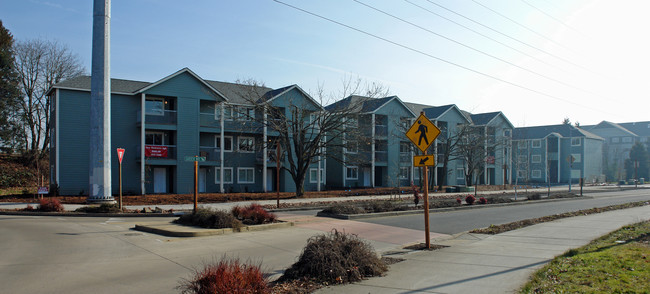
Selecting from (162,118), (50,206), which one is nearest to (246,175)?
(162,118)

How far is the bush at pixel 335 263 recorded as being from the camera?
7.41m

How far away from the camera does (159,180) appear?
36719mm

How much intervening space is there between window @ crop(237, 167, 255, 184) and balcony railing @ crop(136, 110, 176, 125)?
7218mm

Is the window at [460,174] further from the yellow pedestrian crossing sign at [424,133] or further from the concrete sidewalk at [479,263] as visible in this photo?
the yellow pedestrian crossing sign at [424,133]

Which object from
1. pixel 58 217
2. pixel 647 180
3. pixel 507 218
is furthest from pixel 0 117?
pixel 647 180

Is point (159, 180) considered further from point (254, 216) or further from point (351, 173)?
point (254, 216)

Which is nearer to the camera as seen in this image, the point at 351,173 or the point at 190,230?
the point at 190,230

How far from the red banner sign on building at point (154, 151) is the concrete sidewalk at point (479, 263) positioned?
88.4ft

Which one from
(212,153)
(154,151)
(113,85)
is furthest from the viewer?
(212,153)

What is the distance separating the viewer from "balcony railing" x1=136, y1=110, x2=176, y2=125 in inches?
1383

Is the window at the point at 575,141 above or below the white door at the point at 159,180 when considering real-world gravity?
above

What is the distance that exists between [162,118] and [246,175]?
882 centimetres

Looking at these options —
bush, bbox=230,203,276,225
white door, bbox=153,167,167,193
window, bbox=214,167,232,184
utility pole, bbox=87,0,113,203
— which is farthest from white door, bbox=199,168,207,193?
bush, bbox=230,203,276,225

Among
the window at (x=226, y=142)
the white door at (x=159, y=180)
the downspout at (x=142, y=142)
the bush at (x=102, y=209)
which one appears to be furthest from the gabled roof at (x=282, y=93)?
the bush at (x=102, y=209)
